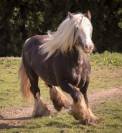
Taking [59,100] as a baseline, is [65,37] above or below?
above

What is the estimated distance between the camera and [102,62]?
47.2 ft

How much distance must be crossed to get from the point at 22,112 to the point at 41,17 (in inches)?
383

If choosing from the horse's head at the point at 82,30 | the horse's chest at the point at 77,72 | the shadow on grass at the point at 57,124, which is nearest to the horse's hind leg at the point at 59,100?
the shadow on grass at the point at 57,124

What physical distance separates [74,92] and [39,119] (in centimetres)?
116

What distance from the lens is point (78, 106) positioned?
765 centimetres

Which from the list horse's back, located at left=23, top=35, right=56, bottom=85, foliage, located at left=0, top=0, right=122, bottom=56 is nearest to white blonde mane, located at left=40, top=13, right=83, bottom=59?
horse's back, located at left=23, top=35, right=56, bottom=85

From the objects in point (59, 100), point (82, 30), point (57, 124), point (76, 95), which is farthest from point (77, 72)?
point (59, 100)

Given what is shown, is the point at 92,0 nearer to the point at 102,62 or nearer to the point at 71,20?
the point at 102,62

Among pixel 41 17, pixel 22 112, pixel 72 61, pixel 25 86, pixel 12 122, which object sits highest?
pixel 41 17

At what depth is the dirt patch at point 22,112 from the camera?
854 centimetres

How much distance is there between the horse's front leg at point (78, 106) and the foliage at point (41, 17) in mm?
11033

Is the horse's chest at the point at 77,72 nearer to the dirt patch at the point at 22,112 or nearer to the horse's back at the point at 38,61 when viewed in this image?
the horse's back at the point at 38,61

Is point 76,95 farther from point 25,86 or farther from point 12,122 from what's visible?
point 25,86

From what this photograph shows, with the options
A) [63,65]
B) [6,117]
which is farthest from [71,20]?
[6,117]
